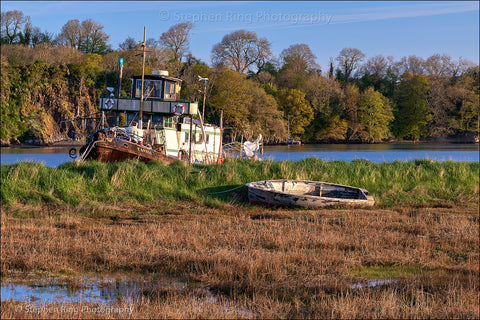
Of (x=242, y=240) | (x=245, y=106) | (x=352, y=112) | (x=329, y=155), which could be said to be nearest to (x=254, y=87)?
(x=245, y=106)

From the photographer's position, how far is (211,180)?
21.3 meters

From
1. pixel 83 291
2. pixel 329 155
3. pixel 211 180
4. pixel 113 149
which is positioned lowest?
pixel 83 291

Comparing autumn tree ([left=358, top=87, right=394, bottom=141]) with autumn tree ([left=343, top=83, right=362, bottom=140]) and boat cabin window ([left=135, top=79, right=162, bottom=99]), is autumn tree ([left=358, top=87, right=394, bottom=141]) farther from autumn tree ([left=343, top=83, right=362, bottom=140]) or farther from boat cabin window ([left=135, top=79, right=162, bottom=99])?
boat cabin window ([left=135, top=79, right=162, bottom=99])

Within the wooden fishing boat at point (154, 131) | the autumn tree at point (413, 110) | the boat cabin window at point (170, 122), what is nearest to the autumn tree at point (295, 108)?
the autumn tree at point (413, 110)

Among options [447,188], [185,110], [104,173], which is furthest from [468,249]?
[185,110]

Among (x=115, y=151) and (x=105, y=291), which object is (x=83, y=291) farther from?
(x=115, y=151)

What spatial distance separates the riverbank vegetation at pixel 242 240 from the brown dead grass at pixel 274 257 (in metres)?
0.03

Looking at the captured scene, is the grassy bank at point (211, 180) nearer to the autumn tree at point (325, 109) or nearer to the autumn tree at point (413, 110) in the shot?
the autumn tree at point (325, 109)

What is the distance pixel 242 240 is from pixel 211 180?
8.98 m

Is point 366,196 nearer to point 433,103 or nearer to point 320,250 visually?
point 320,250

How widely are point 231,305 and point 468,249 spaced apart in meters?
6.94

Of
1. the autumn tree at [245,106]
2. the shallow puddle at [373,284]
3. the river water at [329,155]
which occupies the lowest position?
the shallow puddle at [373,284]

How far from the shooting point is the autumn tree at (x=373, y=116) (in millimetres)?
106188

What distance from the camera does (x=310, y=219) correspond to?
1627 centimetres
